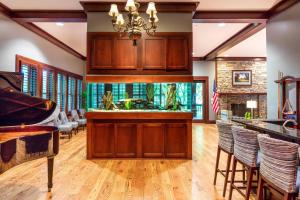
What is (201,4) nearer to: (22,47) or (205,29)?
(205,29)

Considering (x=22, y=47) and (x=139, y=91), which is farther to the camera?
(x=22, y=47)

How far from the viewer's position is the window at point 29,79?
6.59 metres

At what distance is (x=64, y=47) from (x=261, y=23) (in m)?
6.61

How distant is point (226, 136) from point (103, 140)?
8.85ft

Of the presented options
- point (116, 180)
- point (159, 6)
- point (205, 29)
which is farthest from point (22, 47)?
point (205, 29)

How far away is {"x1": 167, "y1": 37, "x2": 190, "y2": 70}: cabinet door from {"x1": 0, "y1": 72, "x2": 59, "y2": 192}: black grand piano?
2735 millimetres

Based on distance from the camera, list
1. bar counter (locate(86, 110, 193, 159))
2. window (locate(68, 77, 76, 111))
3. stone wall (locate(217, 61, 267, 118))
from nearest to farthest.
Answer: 1. bar counter (locate(86, 110, 193, 159))
2. window (locate(68, 77, 76, 111))
3. stone wall (locate(217, 61, 267, 118))

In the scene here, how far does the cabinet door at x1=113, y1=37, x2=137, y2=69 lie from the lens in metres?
5.40

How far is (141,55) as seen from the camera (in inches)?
214

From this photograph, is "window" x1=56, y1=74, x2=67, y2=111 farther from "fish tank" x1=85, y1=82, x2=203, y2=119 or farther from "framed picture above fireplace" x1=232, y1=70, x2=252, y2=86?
"framed picture above fireplace" x1=232, y1=70, x2=252, y2=86

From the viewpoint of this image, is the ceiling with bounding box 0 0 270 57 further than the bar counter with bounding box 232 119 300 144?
Yes

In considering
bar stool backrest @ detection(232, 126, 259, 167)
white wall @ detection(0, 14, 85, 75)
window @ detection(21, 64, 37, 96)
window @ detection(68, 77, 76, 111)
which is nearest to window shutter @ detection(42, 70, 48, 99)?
white wall @ detection(0, 14, 85, 75)

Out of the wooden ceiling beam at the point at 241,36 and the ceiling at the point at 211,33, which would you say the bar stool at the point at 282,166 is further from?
the ceiling at the point at 211,33

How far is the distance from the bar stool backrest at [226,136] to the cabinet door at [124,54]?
2519mm
